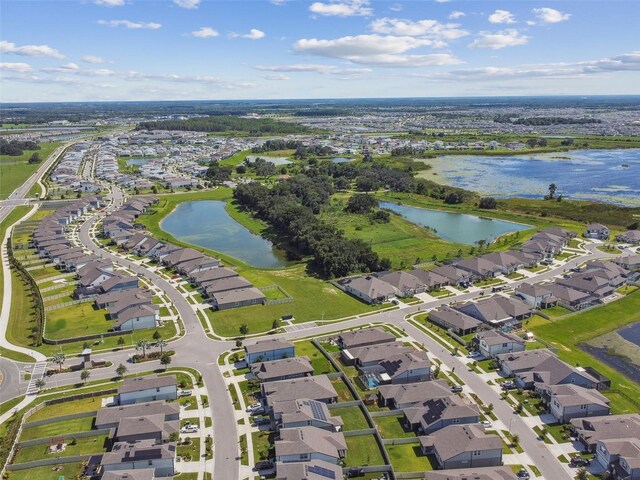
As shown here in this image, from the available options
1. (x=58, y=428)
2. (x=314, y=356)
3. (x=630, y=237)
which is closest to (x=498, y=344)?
(x=314, y=356)

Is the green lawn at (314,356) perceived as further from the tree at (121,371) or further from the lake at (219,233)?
the lake at (219,233)

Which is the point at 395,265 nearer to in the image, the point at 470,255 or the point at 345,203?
the point at 470,255

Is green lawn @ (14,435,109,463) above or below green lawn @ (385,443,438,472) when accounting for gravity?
above

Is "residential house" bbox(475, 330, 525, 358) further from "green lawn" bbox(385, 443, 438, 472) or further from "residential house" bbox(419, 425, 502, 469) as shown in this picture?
"green lawn" bbox(385, 443, 438, 472)

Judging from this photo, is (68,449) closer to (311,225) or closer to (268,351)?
(268,351)

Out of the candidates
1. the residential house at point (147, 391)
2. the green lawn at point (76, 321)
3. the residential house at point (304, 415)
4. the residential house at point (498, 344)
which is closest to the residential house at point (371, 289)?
the residential house at point (498, 344)

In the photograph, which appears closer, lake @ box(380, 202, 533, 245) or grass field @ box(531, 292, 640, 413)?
grass field @ box(531, 292, 640, 413)

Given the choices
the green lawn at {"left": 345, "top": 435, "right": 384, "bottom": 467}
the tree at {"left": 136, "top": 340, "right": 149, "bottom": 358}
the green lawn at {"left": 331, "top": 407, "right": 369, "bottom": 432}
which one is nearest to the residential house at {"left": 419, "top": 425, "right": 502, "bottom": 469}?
the green lawn at {"left": 345, "top": 435, "right": 384, "bottom": 467}
